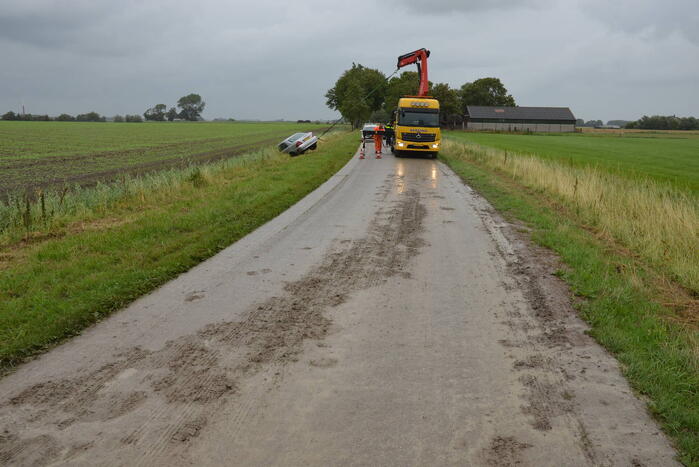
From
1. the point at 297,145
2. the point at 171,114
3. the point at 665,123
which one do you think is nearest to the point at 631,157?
the point at 297,145

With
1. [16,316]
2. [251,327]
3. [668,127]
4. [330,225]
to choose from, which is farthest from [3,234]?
[668,127]

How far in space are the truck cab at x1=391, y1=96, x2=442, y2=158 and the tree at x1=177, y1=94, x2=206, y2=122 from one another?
170205mm

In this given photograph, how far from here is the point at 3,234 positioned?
8781 mm

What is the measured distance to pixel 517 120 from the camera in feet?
294

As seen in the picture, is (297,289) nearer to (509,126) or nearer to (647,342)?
(647,342)

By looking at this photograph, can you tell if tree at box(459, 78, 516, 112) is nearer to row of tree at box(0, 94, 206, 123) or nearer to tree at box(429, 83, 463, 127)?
tree at box(429, 83, 463, 127)

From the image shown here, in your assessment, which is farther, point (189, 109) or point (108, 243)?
point (189, 109)

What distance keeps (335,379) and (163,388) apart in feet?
4.23

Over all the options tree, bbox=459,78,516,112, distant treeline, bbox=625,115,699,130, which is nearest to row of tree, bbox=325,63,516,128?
tree, bbox=459,78,516,112

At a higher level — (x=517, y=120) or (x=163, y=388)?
(x=517, y=120)

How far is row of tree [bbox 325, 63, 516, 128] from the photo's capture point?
7680 cm

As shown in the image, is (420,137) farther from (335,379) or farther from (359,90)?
(359,90)

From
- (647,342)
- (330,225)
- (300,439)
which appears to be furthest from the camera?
(330,225)

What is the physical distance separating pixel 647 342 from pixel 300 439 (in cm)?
342
